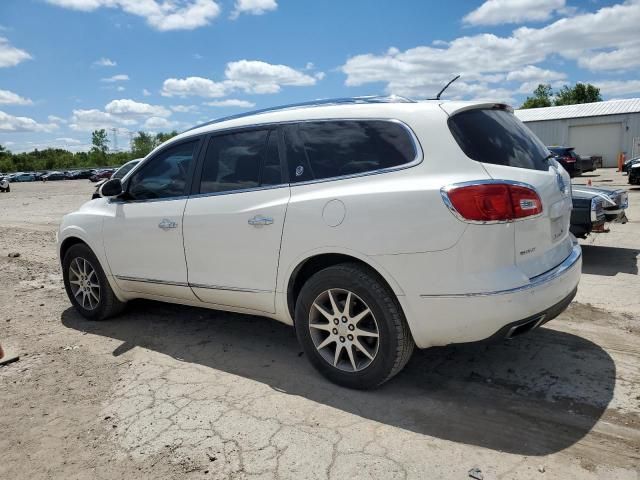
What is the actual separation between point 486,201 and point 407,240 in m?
0.49

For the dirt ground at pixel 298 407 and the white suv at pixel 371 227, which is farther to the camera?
the white suv at pixel 371 227

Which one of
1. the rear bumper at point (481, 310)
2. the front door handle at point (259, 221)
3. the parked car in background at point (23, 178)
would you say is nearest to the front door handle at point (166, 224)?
the front door handle at point (259, 221)

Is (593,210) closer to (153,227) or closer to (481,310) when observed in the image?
(481,310)

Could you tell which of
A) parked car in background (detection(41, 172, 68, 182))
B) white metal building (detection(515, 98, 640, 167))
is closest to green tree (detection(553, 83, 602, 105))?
white metal building (detection(515, 98, 640, 167))

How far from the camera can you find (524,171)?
3.17 meters

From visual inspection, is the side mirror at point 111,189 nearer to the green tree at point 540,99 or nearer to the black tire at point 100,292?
the black tire at point 100,292

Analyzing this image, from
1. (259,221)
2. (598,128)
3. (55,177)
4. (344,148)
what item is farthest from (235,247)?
(55,177)

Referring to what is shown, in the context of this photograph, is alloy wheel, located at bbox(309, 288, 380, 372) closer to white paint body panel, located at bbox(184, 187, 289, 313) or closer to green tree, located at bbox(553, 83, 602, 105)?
white paint body panel, located at bbox(184, 187, 289, 313)

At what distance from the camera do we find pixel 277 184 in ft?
12.3

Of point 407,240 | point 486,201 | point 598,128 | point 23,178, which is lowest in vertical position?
point 407,240

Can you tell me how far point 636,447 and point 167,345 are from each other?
3539mm

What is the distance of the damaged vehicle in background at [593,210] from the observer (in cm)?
630

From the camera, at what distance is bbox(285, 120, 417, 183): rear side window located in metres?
3.31

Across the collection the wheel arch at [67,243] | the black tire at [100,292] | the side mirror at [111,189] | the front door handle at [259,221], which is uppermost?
the side mirror at [111,189]
